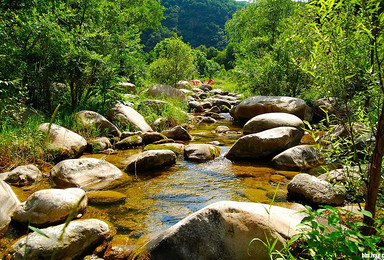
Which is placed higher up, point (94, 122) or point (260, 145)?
point (94, 122)

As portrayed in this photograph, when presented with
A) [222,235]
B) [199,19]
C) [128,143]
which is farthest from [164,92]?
[199,19]

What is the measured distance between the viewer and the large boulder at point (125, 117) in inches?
319

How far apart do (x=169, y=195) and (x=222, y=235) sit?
2.02 meters

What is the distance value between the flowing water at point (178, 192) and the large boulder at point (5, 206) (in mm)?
114

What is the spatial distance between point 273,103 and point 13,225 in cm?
860

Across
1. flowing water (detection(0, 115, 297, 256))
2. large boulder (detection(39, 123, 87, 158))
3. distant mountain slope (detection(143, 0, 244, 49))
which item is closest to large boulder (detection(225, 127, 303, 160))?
flowing water (detection(0, 115, 297, 256))

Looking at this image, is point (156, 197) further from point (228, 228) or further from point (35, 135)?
point (35, 135)

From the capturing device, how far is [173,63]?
16.0 metres

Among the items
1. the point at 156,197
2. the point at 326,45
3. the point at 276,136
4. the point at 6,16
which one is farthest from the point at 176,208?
the point at 6,16

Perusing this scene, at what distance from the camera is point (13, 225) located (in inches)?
121

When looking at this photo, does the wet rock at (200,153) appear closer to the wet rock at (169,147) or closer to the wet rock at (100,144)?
the wet rock at (169,147)

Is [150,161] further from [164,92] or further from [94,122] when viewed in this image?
[164,92]

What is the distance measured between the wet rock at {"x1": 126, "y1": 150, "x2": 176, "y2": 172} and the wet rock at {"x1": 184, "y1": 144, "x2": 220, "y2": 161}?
66 centimetres

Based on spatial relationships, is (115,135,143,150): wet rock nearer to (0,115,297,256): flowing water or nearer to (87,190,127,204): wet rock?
(0,115,297,256): flowing water
